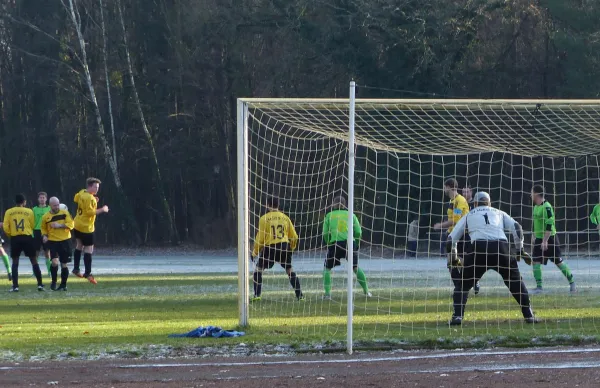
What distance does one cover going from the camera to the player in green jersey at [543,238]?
16.5 meters

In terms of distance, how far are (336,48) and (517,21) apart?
6875 mm

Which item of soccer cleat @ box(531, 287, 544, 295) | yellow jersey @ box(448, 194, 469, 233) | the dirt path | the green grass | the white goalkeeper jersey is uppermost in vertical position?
yellow jersey @ box(448, 194, 469, 233)

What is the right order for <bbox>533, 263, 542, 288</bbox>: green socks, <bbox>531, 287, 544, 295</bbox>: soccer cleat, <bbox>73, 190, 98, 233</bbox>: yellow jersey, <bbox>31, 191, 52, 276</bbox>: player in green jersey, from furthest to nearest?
1. <bbox>31, 191, 52, 276</bbox>: player in green jersey
2. <bbox>73, 190, 98, 233</bbox>: yellow jersey
3. <bbox>533, 263, 542, 288</bbox>: green socks
4. <bbox>531, 287, 544, 295</bbox>: soccer cleat

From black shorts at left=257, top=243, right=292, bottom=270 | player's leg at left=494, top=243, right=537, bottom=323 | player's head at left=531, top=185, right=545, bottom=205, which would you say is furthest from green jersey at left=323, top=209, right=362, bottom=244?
player's leg at left=494, top=243, right=537, bottom=323

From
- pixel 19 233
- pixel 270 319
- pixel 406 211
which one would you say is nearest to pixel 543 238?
pixel 270 319

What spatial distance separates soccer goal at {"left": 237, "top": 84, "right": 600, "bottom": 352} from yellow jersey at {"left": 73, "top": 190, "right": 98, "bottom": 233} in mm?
3180

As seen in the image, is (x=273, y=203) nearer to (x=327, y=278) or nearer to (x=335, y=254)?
(x=335, y=254)

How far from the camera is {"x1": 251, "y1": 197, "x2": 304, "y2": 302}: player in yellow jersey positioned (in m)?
15.6

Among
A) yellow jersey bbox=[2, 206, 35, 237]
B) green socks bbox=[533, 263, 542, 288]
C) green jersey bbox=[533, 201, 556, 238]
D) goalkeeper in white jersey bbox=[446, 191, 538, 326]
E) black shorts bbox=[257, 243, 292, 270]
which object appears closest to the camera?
goalkeeper in white jersey bbox=[446, 191, 538, 326]

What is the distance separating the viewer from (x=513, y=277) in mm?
12281

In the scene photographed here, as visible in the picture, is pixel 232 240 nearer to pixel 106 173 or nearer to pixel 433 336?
pixel 106 173

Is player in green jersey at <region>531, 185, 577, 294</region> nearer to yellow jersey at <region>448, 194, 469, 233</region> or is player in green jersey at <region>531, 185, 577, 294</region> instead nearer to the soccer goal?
the soccer goal

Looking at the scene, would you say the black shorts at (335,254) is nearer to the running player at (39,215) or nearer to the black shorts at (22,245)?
the black shorts at (22,245)

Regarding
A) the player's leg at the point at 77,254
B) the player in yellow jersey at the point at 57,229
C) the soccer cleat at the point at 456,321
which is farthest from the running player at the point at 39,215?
the soccer cleat at the point at 456,321
